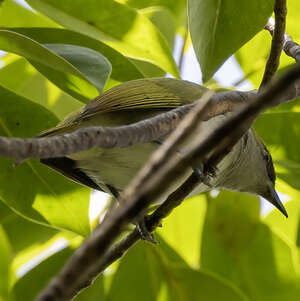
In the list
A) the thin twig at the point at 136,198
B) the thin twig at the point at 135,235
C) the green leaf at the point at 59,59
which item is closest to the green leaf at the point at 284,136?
the thin twig at the point at 135,235

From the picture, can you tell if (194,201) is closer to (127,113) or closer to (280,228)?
(280,228)

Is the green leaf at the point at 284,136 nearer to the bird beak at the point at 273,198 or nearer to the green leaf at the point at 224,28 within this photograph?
the bird beak at the point at 273,198

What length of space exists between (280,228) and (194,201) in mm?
471

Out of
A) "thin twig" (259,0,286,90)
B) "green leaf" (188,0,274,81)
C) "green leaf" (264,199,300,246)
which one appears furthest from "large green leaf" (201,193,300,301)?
"thin twig" (259,0,286,90)

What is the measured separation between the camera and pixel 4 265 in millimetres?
2557

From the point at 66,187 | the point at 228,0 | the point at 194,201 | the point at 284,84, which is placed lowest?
the point at 194,201

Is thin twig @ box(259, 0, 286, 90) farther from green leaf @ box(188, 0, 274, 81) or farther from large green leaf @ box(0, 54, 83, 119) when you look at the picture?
large green leaf @ box(0, 54, 83, 119)

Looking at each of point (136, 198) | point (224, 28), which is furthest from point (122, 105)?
point (136, 198)

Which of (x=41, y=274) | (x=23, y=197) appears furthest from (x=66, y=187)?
(x=41, y=274)

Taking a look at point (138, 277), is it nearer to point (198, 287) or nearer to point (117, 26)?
point (198, 287)

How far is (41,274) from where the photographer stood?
2.53m

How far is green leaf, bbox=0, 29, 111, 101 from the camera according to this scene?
1945 millimetres

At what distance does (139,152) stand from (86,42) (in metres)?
0.55

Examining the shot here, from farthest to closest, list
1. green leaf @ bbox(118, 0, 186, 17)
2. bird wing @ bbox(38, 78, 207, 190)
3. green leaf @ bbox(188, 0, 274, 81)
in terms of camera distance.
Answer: green leaf @ bbox(118, 0, 186, 17) < bird wing @ bbox(38, 78, 207, 190) < green leaf @ bbox(188, 0, 274, 81)
